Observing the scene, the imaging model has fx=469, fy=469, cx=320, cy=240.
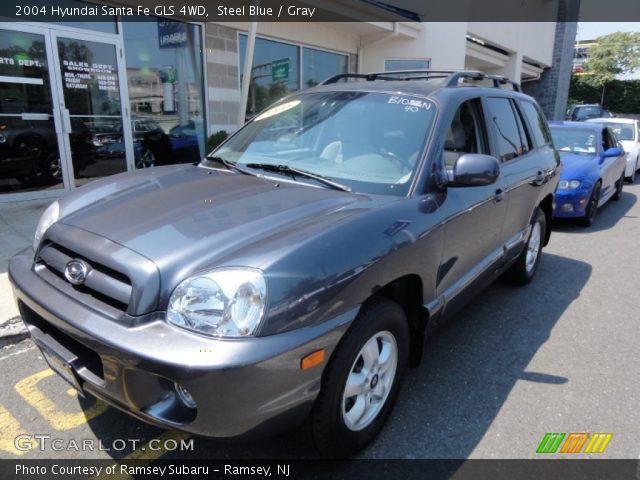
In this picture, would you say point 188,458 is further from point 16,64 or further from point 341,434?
point 16,64

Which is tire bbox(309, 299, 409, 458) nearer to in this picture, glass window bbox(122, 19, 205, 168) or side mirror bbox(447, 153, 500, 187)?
side mirror bbox(447, 153, 500, 187)

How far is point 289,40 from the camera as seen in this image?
10117 mm

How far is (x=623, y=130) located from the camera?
11922 mm

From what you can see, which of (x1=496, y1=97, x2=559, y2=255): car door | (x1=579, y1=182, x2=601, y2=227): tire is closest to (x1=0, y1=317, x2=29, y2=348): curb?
(x1=496, y1=97, x2=559, y2=255): car door

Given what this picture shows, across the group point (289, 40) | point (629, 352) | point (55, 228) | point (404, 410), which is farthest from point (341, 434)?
point (289, 40)

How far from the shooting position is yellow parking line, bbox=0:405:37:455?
90.4 inches

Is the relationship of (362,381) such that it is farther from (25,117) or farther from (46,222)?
(25,117)

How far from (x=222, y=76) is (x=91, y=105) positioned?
2.64 meters

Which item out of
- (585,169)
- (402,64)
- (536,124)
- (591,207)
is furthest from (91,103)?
(402,64)

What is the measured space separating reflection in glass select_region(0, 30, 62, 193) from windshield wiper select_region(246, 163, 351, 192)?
518cm

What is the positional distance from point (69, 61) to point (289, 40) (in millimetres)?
4767

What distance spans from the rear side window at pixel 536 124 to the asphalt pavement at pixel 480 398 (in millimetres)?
1525

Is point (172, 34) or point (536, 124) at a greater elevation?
point (172, 34)

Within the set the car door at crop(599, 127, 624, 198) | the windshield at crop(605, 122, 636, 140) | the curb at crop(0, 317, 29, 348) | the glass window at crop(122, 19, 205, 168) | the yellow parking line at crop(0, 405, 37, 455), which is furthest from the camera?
the windshield at crop(605, 122, 636, 140)
